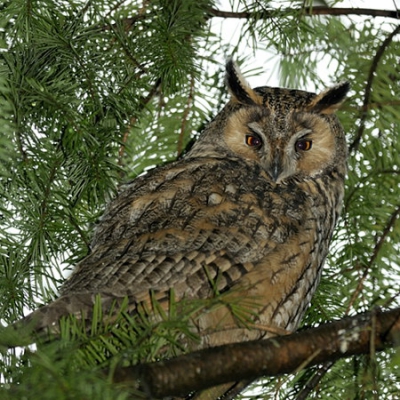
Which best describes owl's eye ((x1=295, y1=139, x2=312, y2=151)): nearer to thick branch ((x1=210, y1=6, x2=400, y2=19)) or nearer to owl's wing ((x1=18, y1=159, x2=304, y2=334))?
owl's wing ((x1=18, y1=159, x2=304, y2=334))

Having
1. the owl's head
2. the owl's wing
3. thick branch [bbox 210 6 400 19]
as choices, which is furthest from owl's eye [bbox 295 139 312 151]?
thick branch [bbox 210 6 400 19]

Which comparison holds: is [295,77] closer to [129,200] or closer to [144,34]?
[144,34]

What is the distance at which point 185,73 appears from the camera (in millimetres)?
2449

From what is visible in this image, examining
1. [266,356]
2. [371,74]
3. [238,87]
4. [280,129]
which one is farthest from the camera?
[238,87]

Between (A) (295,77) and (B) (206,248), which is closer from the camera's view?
(B) (206,248)

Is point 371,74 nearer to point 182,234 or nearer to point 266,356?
point 182,234

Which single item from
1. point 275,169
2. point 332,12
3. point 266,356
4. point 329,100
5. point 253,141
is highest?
point 332,12

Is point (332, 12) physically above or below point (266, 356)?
above

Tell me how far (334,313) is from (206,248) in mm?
535

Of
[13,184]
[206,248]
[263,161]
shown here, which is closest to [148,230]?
[206,248]

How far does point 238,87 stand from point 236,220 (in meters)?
0.75

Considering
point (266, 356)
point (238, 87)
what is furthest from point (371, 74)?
point (266, 356)

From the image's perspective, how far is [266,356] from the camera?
1401 millimetres

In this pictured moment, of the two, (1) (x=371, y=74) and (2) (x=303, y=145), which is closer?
(1) (x=371, y=74)
